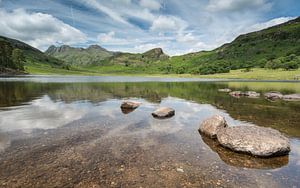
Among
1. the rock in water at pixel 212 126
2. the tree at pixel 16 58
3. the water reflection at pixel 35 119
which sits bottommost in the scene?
the water reflection at pixel 35 119

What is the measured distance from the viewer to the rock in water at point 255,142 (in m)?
13.9

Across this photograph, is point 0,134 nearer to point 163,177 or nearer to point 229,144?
point 163,177

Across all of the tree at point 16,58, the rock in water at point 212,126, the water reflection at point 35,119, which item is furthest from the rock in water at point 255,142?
the tree at point 16,58

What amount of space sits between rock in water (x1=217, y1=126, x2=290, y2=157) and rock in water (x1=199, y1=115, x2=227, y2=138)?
155cm

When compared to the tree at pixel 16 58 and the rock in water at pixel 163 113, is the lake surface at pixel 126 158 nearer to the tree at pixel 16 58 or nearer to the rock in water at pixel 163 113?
the rock in water at pixel 163 113

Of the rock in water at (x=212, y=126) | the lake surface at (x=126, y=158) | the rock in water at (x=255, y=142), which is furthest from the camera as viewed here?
the rock in water at (x=212, y=126)

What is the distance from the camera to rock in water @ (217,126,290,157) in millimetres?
13859

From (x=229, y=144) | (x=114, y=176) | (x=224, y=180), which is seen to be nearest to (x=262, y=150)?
(x=229, y=144)

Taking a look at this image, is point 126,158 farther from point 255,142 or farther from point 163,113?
point 163,113

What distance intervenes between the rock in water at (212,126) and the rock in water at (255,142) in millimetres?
1545

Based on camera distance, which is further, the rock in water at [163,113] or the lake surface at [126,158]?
the rock in water at [163,113]

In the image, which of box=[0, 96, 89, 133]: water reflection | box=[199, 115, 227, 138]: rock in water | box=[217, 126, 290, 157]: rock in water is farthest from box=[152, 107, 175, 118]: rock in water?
box=[217, 126, 290, 157]: rock in water

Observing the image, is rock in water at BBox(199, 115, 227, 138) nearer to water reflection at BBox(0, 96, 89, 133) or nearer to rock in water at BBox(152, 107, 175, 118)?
rock in water at BBox(152, 107, 175, 118)

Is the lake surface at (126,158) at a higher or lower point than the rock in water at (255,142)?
lower
